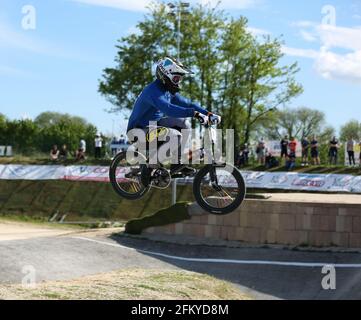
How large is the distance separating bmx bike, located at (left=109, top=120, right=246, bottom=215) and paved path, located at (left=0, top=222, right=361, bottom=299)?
11643 mm

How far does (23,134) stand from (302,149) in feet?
115

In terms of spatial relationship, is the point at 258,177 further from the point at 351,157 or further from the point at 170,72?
the point at 170,72

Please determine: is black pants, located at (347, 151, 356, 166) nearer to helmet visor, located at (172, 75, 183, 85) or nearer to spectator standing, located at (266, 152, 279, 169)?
spectator standing, located at (266, 152, 279, 169)

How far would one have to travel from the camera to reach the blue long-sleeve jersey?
34.1 feet

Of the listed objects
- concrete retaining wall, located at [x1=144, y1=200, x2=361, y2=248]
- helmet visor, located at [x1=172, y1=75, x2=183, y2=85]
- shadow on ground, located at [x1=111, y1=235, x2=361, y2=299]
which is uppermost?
helmet visor, located at [x1=172, y1=75, x2=183, y2=85]

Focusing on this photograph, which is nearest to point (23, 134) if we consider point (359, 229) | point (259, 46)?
point (259, 46)

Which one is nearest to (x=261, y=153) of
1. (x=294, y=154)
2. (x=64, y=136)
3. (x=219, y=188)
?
(x=294, y=154)

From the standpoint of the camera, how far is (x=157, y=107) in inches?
411

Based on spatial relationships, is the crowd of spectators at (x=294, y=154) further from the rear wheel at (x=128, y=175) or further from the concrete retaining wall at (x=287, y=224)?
the rear wheel at (x=128, y=175)

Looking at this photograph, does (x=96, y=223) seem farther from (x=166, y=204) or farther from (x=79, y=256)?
(x=79, y=256)

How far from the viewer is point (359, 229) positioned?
27188 millimetres

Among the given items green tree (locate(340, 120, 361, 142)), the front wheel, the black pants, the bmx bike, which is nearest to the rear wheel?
the bmx bike
